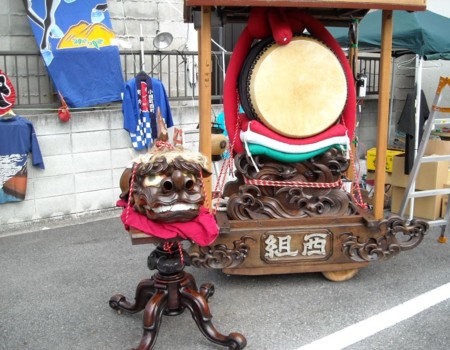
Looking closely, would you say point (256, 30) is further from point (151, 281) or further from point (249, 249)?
point (151, 281)

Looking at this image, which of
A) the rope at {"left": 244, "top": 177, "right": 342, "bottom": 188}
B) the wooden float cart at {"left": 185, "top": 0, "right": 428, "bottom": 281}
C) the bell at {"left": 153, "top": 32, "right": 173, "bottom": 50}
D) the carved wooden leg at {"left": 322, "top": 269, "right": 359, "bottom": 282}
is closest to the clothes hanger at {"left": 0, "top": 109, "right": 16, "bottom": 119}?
the bell at {"left": 153, "top": 32, "right": 173, "bottom": 50}

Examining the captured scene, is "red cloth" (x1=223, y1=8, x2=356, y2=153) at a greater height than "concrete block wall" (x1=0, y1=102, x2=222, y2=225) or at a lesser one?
greater

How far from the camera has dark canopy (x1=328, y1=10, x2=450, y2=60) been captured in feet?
20.0

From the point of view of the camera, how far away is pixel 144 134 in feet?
20.6

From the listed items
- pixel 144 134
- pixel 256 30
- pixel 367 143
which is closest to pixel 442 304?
pixel 256 30

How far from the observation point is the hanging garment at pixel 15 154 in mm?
5312

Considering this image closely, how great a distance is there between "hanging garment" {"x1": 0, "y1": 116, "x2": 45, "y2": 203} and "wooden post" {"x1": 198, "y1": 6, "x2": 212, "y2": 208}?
2533 millimetres

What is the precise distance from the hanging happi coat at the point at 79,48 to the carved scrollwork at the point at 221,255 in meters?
3.24

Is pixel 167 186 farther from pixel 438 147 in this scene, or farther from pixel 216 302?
pixel 438 147

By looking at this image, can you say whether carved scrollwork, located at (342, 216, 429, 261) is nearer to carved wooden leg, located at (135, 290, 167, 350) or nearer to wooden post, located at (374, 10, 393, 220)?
wooden post, located at (374, 10, 393, 220)

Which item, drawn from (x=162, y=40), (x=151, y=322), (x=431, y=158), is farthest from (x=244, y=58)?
(x=162, y=40)

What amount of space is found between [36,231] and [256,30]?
3390 millimetres

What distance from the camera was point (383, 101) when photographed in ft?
13.0

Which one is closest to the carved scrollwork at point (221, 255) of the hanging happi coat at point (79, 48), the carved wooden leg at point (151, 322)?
the carved wooden leg at point (151, 322)
